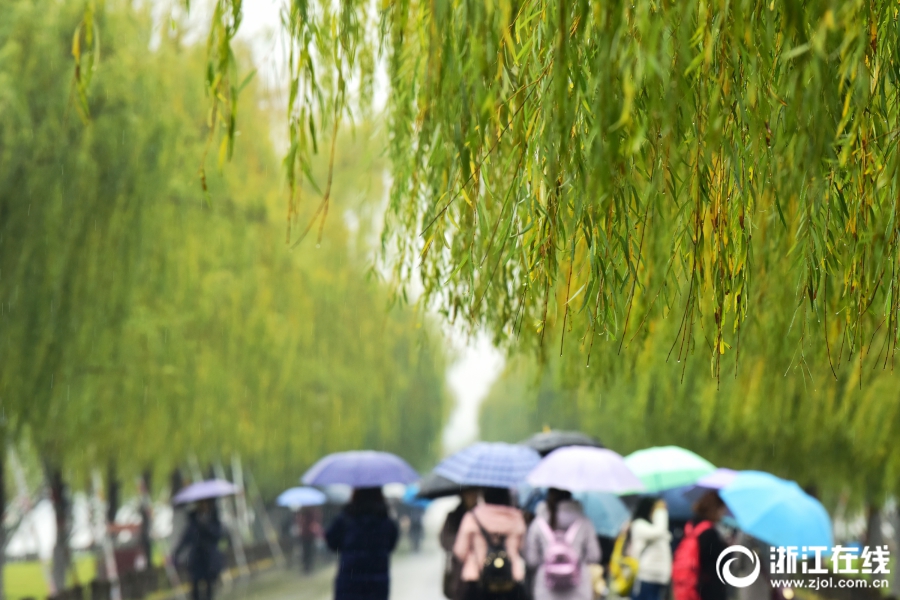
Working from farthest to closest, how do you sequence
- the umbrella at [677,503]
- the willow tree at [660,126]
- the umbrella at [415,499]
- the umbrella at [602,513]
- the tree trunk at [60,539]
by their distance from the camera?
the tree trunk at [60,539]
the umbrella at [602,513]
the umbrella at [677,503]
the umbrella at [415,499]
the willow tree at [660,126]

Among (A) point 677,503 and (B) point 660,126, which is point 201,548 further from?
(B) point 660,126

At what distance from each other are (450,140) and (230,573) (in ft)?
79.5

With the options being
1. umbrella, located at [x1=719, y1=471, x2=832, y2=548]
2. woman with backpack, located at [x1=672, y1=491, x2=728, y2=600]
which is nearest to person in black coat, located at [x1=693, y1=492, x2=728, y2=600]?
woman with backpack, located at [x1=672, y1=491, x2=728, y2=600]

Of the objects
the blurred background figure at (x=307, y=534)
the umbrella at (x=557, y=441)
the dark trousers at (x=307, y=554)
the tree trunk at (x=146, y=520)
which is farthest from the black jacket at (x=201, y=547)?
the dark trousers at (x=307, y=554)

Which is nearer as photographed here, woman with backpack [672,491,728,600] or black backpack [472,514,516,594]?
black backpack [472,514,516,594]

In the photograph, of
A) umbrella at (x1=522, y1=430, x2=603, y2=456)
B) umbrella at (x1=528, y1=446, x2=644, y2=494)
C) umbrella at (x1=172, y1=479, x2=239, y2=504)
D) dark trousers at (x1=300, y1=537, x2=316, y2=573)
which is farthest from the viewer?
dark trousers at (x1=300, y1=537, x2=316, y2=573)

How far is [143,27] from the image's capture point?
1243 cm

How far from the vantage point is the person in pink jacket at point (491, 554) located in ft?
23.3

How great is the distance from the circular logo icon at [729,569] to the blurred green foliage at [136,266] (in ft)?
8.18

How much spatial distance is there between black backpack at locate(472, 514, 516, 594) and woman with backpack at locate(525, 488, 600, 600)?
0.35 m

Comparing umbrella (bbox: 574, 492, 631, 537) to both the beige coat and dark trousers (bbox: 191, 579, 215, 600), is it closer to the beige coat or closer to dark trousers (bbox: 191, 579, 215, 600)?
the beige coat

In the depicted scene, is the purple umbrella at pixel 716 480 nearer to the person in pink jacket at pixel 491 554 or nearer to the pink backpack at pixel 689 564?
the pink backpack at pixel 689 564

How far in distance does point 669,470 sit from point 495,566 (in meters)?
2.72

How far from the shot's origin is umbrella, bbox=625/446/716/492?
937 centimetres
